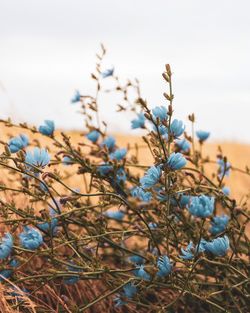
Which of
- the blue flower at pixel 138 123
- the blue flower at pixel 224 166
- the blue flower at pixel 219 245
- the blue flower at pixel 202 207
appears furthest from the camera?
the blue flower at pixel 138 123

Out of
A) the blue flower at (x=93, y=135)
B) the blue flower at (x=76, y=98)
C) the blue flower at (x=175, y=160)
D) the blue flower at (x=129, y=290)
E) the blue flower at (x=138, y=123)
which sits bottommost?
the blue flower at (x=129, y=290)

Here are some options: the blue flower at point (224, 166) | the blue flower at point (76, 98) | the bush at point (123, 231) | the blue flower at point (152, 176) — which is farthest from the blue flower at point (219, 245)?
the blue flower at point (76, 98)

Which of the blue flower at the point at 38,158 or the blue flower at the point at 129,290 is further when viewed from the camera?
the blue flower at the point at 129,290

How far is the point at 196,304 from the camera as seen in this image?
9.06ft

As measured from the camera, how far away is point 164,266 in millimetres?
1926

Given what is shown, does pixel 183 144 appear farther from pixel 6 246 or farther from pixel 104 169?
pixel 6 246

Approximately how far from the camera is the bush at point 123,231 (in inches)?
74.9

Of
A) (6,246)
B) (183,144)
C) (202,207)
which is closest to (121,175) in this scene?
(183,144)

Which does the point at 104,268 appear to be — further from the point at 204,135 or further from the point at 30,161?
the point at 204,135

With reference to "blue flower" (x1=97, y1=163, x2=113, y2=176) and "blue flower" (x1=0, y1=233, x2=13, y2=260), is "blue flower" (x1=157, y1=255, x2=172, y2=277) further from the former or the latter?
"blue flower" (x1=97, y1=163, x2=113, y2=176)

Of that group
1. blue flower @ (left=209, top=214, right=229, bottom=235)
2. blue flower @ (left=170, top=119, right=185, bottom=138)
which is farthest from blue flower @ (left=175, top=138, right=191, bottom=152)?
blue flower @ (left=170, top=119, right=185, bottom=138)

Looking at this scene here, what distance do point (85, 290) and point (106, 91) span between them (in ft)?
2.81

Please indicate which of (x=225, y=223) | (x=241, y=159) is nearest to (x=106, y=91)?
(x=225, y=223)

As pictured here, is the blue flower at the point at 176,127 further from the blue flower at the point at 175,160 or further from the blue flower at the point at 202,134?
the blue flower at the point at 202,134
